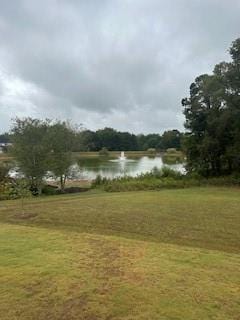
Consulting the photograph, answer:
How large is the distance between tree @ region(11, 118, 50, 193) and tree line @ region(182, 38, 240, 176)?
10401 mm

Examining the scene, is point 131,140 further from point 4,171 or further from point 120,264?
point 120,264

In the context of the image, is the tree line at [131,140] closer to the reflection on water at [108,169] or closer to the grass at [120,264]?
the reflection on water at [108,169]

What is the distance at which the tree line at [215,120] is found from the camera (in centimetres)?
2492

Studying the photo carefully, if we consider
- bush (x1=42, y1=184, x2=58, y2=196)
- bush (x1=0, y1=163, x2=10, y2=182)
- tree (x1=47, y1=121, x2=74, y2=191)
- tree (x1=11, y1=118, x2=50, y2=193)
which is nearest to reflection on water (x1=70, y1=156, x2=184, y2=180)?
tree (x1=47, y1=121, x2=74, y2=191)

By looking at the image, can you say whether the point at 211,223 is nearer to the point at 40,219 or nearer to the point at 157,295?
the point at 40,219

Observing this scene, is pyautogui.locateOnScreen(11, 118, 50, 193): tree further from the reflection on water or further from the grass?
the grass

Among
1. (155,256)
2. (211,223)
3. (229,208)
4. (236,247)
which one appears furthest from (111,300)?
(229,208)

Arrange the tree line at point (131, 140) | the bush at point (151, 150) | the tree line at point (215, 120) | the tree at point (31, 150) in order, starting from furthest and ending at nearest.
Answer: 1. the bush at point (151, 150)
2. the tree line at point (131, 140)
3. the tree line at point (215, 120)
4. the tree at point (31, 150)

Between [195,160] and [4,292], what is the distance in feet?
75.2

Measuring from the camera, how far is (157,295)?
223 inches

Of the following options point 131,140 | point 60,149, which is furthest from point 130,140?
point 60,149

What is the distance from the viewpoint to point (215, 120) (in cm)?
2514

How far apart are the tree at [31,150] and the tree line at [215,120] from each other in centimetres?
1040

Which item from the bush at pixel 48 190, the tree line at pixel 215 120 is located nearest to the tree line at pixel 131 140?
the tree line at pixel 215 120
